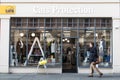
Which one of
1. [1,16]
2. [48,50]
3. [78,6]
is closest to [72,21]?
[78,6]

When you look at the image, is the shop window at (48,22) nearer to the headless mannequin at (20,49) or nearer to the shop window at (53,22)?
the shop window at (53,22)

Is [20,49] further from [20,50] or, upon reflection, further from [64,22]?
[64,22]

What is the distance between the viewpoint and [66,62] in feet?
75.7

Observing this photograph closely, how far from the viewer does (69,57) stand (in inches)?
909

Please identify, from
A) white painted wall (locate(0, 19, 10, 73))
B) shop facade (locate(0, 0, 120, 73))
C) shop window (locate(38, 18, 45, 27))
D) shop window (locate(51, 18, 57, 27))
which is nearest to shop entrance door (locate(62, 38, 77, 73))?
shop facade (locate(0, 0, 120, 73))

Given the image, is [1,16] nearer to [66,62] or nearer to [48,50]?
[48,50]

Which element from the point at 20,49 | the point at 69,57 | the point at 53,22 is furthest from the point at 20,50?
the point at 69,57

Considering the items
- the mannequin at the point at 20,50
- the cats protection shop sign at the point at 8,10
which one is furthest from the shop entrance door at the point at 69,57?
the cats protection shop sign at the point at 8,10

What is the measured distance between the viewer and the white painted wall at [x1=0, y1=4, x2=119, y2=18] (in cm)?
2252

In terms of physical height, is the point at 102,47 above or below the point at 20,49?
above

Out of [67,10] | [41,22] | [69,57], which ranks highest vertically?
[67,10]

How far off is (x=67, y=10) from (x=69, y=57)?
10.1 feet

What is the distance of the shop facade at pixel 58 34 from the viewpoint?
22.6m

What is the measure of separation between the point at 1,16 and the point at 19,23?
124 cm
